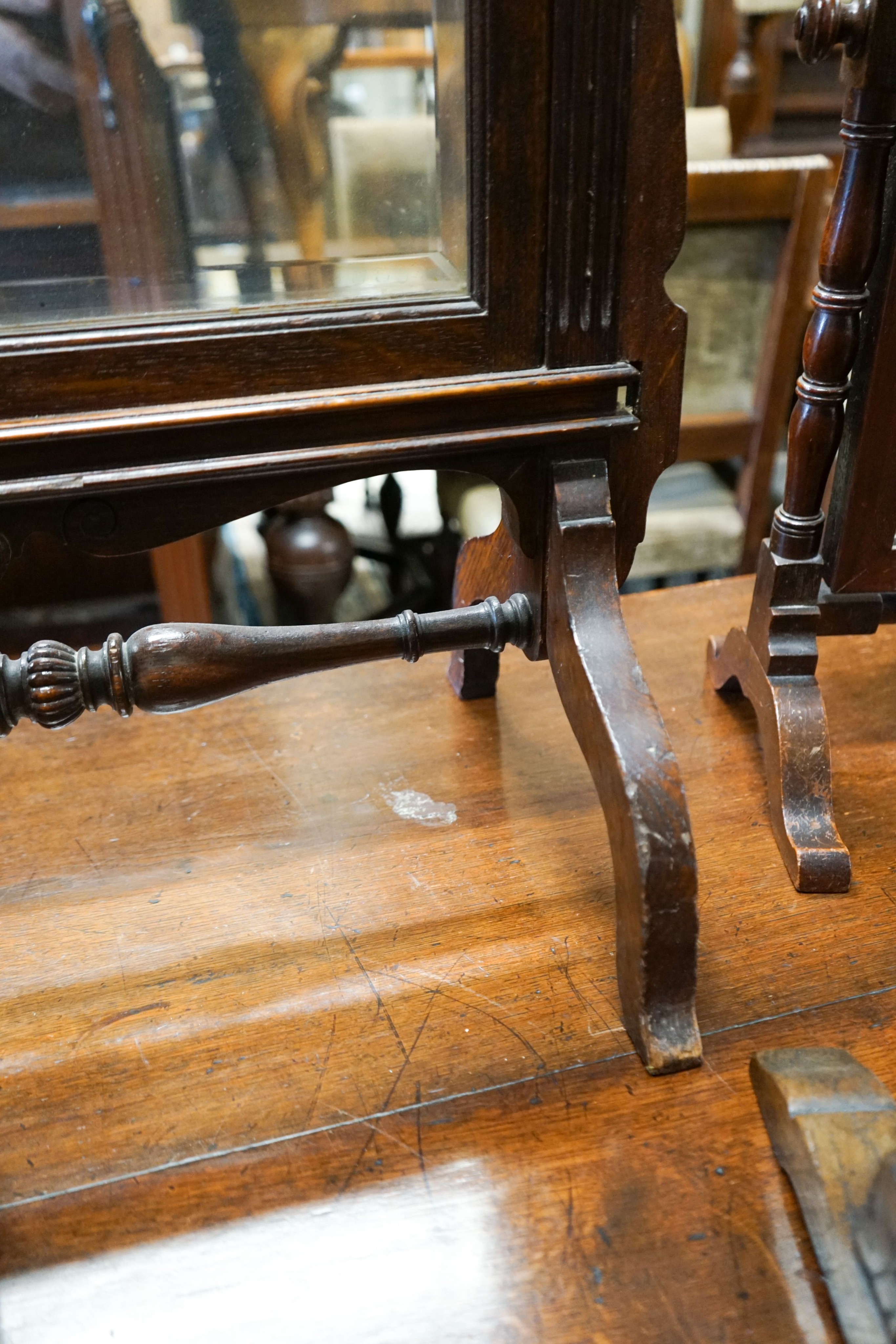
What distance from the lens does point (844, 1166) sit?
0.51 m

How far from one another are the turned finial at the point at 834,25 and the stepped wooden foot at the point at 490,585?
323 millimetres

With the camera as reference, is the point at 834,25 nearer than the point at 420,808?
Yes

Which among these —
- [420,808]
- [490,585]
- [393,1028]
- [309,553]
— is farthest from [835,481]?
[309,553]

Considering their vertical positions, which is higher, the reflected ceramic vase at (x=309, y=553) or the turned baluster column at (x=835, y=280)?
the turned baluster column at (x=835, y=280)

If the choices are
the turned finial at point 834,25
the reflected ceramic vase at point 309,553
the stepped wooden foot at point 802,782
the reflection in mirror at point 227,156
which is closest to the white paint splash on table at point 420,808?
the stepped wooden foot at point 802,782

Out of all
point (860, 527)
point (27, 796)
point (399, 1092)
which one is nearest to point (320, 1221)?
point (399, 1092)

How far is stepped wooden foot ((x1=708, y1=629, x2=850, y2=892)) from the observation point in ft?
2.40

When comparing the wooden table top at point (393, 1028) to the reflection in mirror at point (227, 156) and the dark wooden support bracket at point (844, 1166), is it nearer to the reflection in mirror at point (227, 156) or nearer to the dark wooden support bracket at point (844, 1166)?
the dark wooden support bracket at point (844, 1166)

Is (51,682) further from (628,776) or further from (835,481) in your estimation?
(835,481)

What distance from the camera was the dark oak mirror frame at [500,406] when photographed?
574 millimetres

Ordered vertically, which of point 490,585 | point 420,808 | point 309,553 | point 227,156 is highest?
point 227,156

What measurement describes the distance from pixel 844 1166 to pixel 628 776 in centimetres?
21

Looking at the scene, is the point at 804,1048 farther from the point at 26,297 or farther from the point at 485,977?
the point at 26,297

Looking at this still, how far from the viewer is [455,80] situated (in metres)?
0.58
